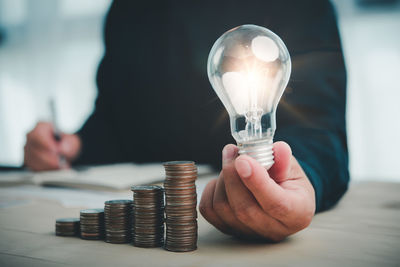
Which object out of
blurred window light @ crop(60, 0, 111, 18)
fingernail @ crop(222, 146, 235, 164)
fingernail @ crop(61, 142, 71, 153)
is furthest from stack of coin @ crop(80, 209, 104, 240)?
blurred window light @ crop(60, 0, 111, 18)

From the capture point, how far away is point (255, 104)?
2.32ft

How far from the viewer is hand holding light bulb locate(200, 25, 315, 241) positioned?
0.61m

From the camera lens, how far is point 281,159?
0.65 metres

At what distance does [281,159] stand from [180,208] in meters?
0.21

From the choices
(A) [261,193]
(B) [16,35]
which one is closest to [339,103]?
(A) [261,193]

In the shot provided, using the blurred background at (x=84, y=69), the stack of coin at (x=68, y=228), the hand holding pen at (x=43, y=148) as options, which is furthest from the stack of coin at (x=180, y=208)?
the blurred background at (x=84, y=69)

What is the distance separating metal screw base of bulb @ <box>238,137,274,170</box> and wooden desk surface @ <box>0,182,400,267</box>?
0.56ft

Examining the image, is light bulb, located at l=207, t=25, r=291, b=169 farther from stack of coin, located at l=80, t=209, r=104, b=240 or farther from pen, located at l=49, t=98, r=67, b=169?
pen, located at l=49, t=98, r=67, b=169

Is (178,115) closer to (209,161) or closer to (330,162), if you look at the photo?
(209,161)

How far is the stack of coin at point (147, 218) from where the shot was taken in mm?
712

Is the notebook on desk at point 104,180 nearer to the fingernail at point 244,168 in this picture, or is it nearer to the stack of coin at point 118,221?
the stack of coin at point 118,221

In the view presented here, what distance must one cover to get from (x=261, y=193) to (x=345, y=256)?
8.1 inches

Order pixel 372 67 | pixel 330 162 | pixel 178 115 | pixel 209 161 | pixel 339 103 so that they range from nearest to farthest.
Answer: pixel 330 162 < pixel 339 103 < pixel 209 161 < pixel 178 115 < pixel 372 67

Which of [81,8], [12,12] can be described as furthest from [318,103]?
[12,12]
